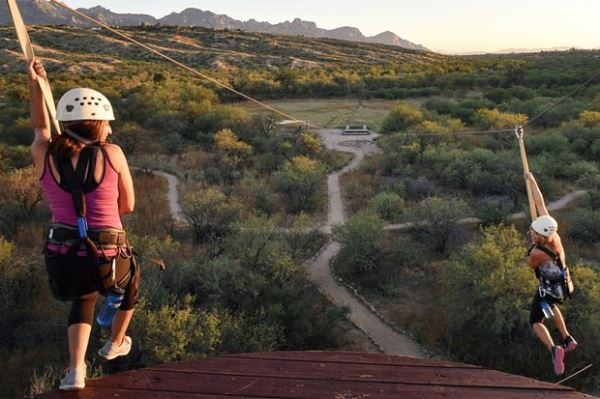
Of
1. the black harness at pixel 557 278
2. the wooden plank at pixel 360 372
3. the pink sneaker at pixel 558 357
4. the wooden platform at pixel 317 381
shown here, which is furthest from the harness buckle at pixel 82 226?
the pink sneaker at pixel 558 357

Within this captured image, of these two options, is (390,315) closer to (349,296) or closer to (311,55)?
(349,296)

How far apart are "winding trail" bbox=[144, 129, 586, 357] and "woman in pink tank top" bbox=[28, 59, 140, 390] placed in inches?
314

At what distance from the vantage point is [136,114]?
31.2 meters

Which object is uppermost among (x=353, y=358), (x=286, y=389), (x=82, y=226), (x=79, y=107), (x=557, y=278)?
(x=79, y=107)

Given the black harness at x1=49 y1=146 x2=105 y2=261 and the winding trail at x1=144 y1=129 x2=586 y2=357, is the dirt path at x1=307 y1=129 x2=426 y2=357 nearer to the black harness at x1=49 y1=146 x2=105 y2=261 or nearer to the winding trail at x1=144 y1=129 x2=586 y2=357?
the winding trail at x1=144 y1=129 x2=586 y2=357

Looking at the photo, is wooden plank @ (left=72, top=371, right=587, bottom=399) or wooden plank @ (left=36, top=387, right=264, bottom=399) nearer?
wooden plank @ (left=36, top=387, right=264, bottom=399)

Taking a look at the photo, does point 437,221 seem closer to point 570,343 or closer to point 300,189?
point 300,189

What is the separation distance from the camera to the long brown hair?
3.01 meters

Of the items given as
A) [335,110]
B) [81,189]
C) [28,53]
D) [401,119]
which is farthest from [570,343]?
[335,110]

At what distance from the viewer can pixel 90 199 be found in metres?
3.14

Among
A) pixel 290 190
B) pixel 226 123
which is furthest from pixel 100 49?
pixel 290 190

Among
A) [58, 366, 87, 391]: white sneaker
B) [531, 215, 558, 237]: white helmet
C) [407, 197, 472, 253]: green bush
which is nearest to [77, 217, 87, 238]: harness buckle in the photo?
[58, 366, 87, 391]: white sneaker

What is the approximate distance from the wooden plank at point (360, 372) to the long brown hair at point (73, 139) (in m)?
2.33

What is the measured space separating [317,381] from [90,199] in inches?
98.9
